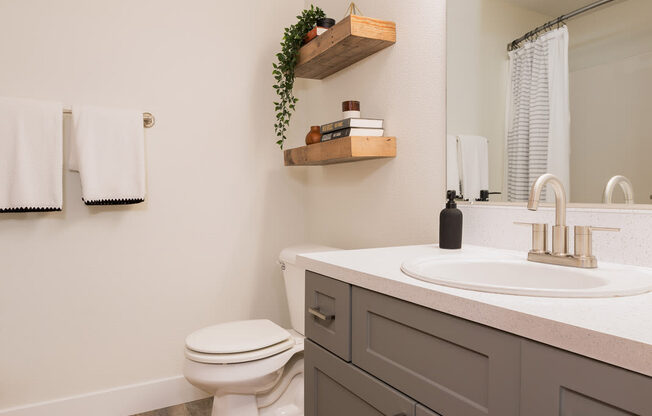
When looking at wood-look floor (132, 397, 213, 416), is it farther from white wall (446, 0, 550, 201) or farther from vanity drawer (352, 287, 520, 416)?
white wall (446, 0, 550, 201)

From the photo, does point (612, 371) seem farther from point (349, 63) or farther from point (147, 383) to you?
point (147, 383)

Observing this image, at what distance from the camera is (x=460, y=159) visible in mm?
1429

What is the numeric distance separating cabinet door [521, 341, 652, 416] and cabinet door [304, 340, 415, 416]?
0.94 feet

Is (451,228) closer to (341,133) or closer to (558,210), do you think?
(558,210)

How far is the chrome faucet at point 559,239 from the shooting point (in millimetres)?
947

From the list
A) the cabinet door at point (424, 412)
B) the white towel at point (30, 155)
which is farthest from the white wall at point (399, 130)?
the white towel at point (30, 155)

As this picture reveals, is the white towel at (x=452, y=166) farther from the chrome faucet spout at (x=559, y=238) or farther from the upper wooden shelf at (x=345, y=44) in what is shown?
the upper wooden shelf at (x=345, y=44)

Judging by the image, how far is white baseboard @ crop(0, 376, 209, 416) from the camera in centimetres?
184

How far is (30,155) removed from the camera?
5.74 feet

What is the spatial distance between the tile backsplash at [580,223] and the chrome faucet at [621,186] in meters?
0.03

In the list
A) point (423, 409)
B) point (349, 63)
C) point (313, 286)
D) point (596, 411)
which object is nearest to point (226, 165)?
point (349, 63)

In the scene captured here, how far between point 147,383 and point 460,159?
1784 mm

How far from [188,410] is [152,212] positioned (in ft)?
3.23

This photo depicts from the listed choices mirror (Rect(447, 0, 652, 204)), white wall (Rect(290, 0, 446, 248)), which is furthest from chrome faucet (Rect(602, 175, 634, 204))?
white wall (Rect(290, 0, 446, 248))
